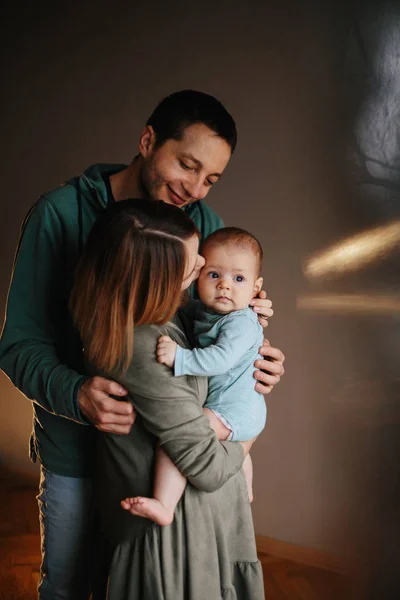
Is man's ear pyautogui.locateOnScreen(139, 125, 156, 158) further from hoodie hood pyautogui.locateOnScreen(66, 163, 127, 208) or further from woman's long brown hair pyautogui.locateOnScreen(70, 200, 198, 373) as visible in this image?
woman's long brown hair pyautogui.locateOnScreen(70, 200, 198, 373)

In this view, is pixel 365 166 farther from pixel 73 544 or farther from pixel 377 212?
pixel 73 544

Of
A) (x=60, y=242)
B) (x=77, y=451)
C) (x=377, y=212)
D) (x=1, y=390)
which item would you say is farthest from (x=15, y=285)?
(x=1, y=390)

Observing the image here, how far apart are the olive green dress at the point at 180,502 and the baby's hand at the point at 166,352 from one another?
0.01 m

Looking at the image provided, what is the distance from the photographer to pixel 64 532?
4.46 feet

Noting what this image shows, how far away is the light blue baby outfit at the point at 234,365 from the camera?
1.16 meters

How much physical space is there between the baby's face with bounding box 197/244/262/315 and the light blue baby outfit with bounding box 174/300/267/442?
1.0 inches

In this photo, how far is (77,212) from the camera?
53.2 inches

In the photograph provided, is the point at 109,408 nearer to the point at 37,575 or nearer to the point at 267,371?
the point at 267,371

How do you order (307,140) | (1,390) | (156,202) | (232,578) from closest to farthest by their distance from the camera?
(156,202) → (232,578) → (307,140) → (1,390)

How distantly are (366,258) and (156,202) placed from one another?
1237 millimetres

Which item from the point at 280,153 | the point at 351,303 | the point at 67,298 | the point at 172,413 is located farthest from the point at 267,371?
the point at 280,153

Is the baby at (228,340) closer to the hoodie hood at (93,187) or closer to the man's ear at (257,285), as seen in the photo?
the man's ear at (257,285)

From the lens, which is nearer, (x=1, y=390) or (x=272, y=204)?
(x=272, y=204)

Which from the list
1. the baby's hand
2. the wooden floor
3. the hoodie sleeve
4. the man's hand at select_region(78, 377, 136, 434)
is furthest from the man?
the wooden floor
